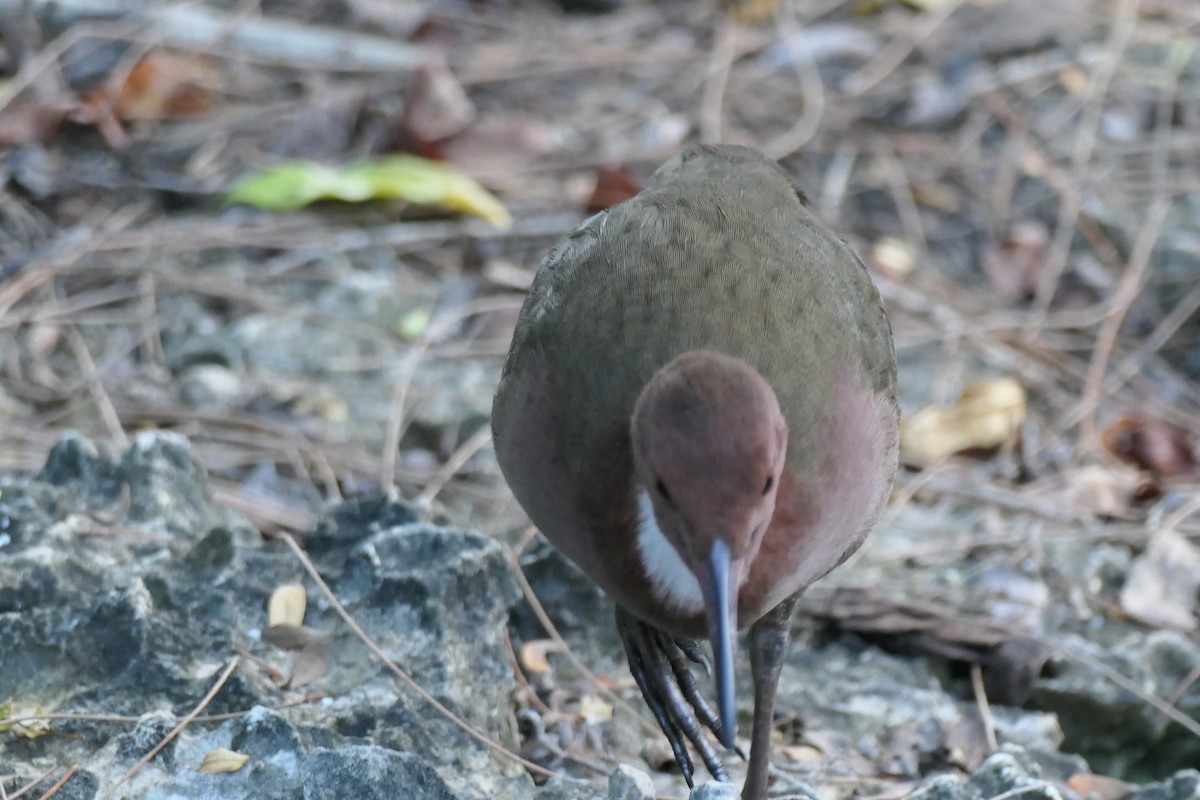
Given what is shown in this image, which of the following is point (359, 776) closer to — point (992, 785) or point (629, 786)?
point (629, 786)

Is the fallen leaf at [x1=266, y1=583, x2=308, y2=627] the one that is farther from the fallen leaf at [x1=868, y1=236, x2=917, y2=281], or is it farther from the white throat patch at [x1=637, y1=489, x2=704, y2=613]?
the fallen leaf at [x1=868, y1=236, x2=917, y2=281]

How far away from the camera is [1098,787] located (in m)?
3.44

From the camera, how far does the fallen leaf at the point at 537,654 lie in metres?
3.59

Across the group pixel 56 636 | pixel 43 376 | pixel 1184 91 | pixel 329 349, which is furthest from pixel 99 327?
pixel 1184 91

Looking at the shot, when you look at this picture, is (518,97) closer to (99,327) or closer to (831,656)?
(99,327)

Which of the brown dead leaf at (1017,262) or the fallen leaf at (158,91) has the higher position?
the fallen leaf at (158,91)

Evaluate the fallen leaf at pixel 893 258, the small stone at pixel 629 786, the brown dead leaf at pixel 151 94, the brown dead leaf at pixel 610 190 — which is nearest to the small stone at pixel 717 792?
the small stone at pixel 629 786

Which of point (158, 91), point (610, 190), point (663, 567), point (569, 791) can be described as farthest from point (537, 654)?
point (158, 91)

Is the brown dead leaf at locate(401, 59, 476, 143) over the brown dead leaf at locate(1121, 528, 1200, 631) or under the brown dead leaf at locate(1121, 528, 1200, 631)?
over

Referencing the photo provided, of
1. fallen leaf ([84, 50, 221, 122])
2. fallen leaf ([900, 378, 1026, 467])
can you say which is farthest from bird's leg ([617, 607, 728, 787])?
fallen leaf ([84, 50, 221, 122])

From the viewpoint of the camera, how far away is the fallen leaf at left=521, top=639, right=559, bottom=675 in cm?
359

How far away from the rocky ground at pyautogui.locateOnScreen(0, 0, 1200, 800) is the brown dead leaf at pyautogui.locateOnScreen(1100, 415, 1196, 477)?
0.01 m

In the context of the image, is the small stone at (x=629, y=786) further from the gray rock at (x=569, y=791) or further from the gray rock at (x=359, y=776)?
the gray rock at (x=359, y=776)

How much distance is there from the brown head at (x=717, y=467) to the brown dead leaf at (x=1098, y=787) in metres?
1.27
